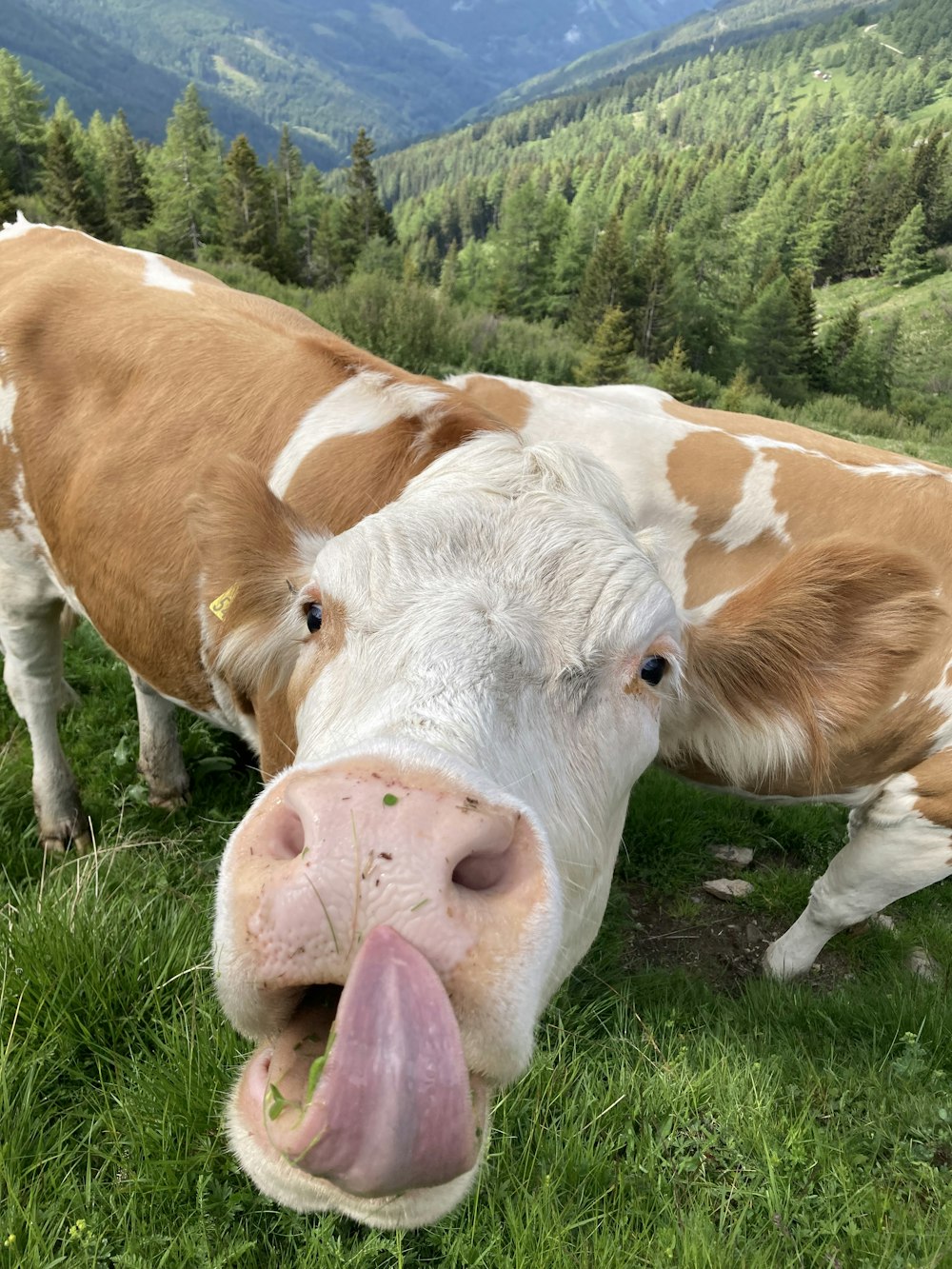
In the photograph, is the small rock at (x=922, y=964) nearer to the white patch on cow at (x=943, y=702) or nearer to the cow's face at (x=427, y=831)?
the white patch on cow at (x=943, y=702)

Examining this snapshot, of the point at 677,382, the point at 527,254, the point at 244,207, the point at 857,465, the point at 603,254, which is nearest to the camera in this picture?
the point at 857,465

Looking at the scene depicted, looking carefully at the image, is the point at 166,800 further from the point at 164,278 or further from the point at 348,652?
the point at 348,652

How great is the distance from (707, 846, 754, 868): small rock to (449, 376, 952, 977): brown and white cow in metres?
0.79

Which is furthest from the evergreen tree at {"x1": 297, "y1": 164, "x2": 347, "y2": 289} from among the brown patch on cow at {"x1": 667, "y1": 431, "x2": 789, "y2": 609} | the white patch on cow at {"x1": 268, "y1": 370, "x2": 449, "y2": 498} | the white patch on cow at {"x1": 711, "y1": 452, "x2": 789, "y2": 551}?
the white patch on cow at {"x1": 268, "y1": 370, "x2": 449, "y2": 498}

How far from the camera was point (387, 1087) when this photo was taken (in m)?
0.95

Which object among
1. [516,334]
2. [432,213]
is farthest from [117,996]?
[432,213]

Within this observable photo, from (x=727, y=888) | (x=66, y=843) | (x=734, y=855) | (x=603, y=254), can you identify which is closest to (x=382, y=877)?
(x=66, y=843)

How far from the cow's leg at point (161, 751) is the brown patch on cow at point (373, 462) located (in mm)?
1921

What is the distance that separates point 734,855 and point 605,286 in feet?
222

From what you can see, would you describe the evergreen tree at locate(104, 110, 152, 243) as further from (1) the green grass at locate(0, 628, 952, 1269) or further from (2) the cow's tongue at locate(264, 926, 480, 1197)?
(2) the cow's tongue at locate(264, 926, 480, 1197)

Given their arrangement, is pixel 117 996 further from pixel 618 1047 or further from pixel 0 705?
pixel 0 705

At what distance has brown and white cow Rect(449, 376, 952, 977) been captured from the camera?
2.04 meters

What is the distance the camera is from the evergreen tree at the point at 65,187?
40750mm

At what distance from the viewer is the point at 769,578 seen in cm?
215
